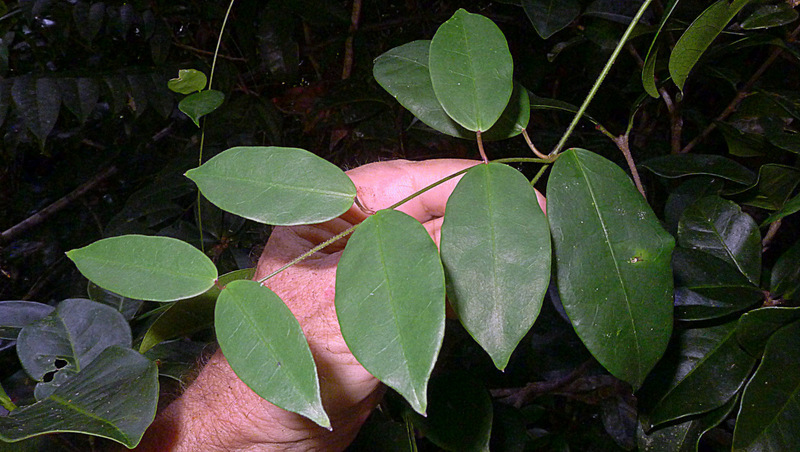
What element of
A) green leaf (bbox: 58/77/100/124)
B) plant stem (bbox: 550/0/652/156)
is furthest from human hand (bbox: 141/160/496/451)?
green leaf (bbox: 58/77/100/124)

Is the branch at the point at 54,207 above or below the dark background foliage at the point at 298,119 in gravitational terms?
below

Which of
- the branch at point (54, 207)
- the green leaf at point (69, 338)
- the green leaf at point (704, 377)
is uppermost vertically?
the green leaf at point (704, 377)

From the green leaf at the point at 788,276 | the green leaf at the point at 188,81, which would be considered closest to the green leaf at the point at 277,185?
the green leaf at the point at 188,81

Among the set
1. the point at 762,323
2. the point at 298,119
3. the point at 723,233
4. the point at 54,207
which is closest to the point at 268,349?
the point at 762,323

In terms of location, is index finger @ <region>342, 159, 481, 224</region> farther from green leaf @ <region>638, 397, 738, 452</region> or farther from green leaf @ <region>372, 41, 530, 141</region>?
green leaf @ <region>638, 397, 738, 452</region>

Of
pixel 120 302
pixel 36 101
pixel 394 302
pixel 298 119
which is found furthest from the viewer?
pixel 298 119

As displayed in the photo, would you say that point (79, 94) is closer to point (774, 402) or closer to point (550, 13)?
point (550, 13)

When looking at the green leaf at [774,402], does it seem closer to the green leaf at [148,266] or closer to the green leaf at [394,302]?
the green leaf at [394,302]
